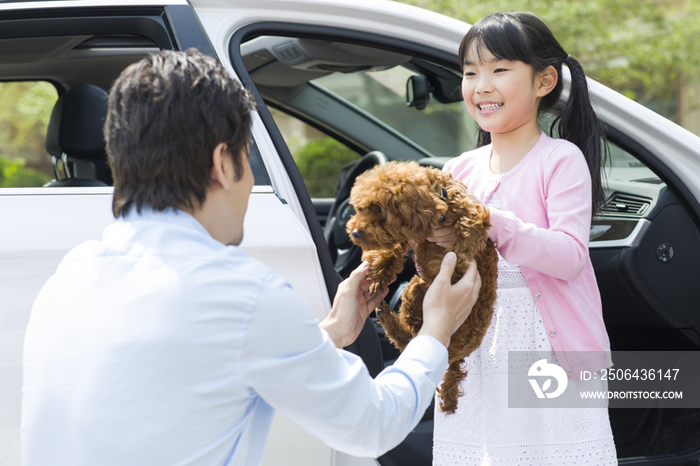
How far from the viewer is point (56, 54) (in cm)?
264

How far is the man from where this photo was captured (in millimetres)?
872

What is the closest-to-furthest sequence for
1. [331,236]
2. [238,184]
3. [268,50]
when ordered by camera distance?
[238,184] < [268,50] < [331,236]

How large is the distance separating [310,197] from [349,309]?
1.93 feet

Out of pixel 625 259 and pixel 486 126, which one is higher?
pixel 486 126

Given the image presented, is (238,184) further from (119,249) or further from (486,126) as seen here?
(486,126)

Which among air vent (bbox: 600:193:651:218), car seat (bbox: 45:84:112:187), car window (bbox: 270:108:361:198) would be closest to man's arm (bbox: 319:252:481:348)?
air vent (bbox: 600:193:651:218)

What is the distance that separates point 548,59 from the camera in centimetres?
148

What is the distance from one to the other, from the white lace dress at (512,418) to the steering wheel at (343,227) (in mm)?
1234

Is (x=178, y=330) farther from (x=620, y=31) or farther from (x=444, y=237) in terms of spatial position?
(x=620, y=31)

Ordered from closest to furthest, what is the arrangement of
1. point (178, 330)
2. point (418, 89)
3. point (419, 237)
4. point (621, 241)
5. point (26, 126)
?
point (178, 330), point (419, 237), point (621, 241), point (418, 89), point (26, 126)

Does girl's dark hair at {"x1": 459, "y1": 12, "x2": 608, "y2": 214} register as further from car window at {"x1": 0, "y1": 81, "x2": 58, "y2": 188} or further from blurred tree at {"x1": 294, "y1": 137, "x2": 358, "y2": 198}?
car window at {"x1": 0, "y1": 81, "x2": 58, "y2": 188}

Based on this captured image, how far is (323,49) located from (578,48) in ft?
30.4

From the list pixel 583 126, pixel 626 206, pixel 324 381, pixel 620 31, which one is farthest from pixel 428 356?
pixel 620 31

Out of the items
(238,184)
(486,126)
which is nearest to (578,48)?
(486,126)
